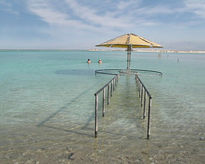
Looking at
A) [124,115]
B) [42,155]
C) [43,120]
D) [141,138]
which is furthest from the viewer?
[124,115]

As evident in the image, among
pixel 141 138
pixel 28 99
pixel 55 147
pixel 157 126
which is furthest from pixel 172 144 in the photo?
pixel 28 99

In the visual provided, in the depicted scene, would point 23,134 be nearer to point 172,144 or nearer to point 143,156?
point 143,156

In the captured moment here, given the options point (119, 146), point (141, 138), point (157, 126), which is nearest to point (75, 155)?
point (119, 146)

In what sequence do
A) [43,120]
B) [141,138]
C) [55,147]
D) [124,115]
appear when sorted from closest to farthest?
[55,147], [141,138], [43,120], [124,115]

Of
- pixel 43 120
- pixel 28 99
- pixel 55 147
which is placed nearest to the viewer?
pixel 55 147

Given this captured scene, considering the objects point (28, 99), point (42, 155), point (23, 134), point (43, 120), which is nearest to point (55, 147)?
point (42, 155)

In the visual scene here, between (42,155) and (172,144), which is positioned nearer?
(42,155)

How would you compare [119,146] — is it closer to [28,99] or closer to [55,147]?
[55,147]

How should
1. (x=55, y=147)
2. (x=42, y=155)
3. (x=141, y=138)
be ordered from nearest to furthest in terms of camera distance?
(x=42, y=155), (x=55, y=147), (x=141, y=138)

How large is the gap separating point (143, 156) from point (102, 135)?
131 cm

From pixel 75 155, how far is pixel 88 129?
4.49 feet

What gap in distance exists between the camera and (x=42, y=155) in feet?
13.0

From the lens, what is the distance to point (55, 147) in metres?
4.30

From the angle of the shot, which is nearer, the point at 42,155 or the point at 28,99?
the point at 42,155
